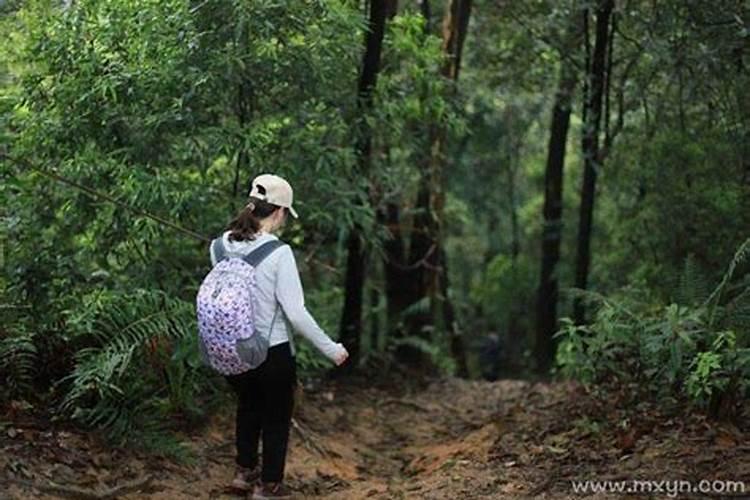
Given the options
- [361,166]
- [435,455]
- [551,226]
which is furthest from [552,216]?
[435,455]

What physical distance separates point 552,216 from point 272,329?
9667 mm

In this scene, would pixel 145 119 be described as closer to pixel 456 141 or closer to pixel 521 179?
pixel 456 141

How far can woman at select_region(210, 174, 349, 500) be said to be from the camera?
5324mm

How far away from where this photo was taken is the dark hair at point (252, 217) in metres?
5.45

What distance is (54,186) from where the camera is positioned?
7289 mm

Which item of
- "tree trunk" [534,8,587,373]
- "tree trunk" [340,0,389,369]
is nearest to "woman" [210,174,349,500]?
"tree trunk" [340,0,389,369]

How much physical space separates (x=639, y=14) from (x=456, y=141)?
8311 millimetres

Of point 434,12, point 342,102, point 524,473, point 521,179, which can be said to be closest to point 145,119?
point 342,102

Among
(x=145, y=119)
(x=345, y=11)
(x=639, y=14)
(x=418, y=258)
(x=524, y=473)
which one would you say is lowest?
(x=524, y=473)

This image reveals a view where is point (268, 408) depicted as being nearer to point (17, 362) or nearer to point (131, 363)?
point (131, 363)

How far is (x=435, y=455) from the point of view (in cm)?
770

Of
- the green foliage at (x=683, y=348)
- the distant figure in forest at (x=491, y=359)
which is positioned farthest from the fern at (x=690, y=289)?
the distant figure in forest at (x=491, y=359)

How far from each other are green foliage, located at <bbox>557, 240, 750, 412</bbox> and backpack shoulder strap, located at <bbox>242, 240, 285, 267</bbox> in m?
2.85

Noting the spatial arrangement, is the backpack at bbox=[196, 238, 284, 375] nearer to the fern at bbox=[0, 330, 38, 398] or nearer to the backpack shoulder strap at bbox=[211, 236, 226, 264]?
the backpack shoulder strap at bbox=[211, 236, 226, 264]
